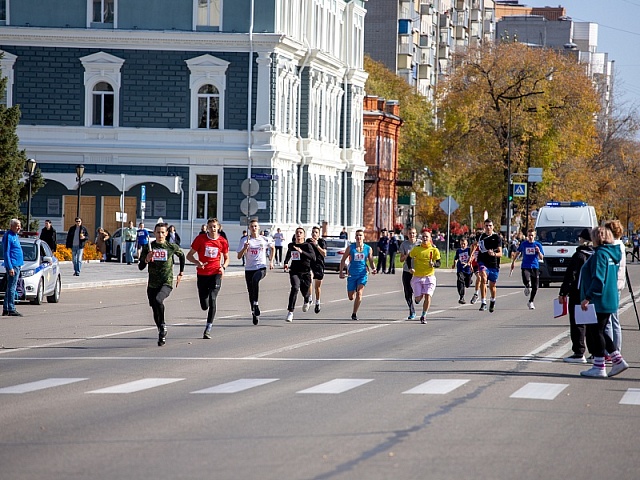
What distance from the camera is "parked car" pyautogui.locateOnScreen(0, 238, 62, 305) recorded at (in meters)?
29.9

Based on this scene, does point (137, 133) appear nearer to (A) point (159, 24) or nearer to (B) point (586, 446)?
(A) point (159, 24)

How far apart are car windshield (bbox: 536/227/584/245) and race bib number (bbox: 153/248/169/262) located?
27.2 metres

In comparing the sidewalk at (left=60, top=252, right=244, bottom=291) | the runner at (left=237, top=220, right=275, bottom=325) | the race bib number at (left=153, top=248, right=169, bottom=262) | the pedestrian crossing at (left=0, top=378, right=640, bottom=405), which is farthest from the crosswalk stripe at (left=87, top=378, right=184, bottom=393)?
the sidewalk at (left=60, top=252, right=244, bottom=291)

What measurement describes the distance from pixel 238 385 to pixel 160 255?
6249 millimetres

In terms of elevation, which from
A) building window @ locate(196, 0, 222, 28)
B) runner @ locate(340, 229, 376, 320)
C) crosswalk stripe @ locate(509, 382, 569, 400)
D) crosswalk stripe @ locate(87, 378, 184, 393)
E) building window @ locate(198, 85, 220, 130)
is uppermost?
building window @ locate(196, 0, 222, 28)

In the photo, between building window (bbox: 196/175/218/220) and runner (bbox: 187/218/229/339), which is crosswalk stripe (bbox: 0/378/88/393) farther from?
building window (bbox: 196/175/218/220)

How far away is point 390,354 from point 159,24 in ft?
156

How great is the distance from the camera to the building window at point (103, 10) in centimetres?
6481

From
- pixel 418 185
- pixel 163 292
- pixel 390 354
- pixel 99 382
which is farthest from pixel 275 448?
pixel 418 185

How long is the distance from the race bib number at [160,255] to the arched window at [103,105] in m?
44.9

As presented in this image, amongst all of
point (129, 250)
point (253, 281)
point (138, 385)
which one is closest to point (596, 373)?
point (138, 385)

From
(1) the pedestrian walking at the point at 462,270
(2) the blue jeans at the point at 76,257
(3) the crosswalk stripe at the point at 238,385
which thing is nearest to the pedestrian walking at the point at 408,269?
(1) the pedestrian walking at the point at 462,270

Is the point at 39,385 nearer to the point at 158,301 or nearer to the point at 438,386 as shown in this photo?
the point at 438,386

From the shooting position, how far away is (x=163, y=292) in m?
20.8
